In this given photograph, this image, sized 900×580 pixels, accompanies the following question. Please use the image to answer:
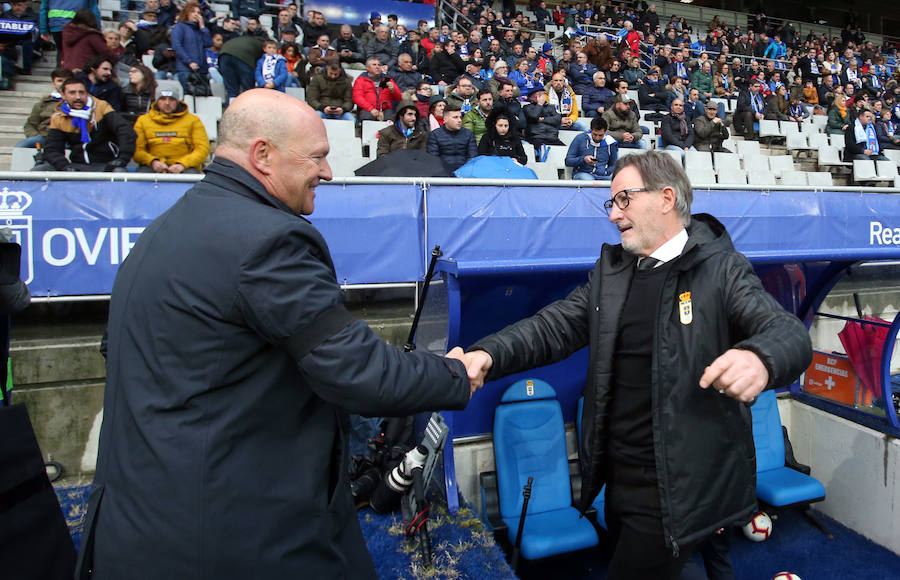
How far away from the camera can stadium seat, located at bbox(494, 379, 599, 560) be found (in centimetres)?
388

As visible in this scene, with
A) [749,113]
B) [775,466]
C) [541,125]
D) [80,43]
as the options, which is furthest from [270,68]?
[749,113]

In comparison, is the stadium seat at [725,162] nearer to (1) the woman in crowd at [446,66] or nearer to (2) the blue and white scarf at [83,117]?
(1) the woman in crowd at [446,66]

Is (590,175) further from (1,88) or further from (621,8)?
(621,8)

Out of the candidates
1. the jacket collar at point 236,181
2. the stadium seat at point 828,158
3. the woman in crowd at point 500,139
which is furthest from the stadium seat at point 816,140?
the jacket collar at point 236,181

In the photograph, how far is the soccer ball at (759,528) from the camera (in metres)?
4.25

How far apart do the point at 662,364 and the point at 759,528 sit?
3.24 m

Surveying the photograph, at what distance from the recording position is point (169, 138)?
618 centimetres

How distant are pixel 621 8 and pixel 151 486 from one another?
77.8 feet

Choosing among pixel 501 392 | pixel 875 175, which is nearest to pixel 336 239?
pixel 501 392

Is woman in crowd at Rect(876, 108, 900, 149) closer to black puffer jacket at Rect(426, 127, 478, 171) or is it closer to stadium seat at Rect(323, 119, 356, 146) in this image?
black puffer jacket at Rect(426, 127, 478, 171)

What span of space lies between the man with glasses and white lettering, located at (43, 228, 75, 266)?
3488 mm

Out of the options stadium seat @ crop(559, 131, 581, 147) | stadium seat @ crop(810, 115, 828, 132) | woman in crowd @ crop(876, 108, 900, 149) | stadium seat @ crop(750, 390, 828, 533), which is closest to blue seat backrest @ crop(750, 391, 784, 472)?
stadium seat @ crop(750, 390, 828, 533)

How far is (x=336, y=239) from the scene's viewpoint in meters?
4.70

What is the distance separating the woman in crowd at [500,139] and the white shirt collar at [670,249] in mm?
6021
